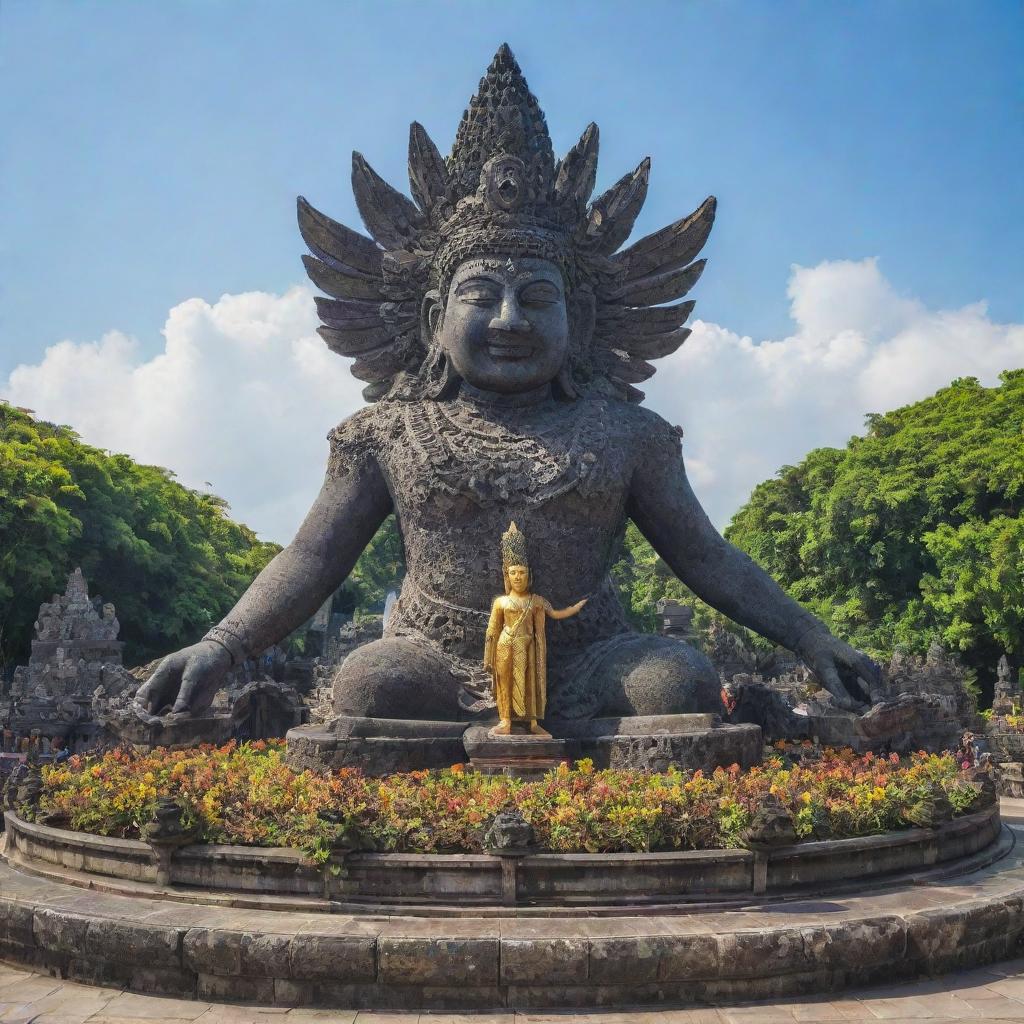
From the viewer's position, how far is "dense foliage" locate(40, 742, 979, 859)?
5461 mm

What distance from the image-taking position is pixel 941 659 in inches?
1015

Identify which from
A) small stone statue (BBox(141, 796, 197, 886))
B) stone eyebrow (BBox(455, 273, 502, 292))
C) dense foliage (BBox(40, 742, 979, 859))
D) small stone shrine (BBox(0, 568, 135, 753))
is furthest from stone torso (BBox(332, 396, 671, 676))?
small stone shrine (BBox(0, 568, 135, 753))

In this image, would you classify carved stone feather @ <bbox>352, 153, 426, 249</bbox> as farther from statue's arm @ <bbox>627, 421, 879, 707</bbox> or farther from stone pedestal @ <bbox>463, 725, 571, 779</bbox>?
stone pedestal @ <bbox>463, 725, 571, 779</bbox>

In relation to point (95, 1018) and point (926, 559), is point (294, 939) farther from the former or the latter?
point (926, 559)

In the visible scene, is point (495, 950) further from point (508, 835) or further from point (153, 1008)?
point (153, 1008)

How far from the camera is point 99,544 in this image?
109 feet

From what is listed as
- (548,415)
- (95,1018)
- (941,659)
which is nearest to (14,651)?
(941,659)

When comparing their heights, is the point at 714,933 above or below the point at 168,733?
below

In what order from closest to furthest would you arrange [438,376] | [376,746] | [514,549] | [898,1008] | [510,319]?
[898,1008], [376,746], [514,549], [510,319], [438,376]

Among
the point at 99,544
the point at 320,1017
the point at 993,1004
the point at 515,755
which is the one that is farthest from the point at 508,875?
the point at 99,544

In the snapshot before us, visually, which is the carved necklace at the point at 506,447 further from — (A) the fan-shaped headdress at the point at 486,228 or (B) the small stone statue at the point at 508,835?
(B) the small stone statue at the point at 508,835

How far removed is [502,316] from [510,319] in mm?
82

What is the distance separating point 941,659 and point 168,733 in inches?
874

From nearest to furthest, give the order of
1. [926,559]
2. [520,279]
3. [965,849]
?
1. [965,849]
2. [520,279]
3. [926,559]
